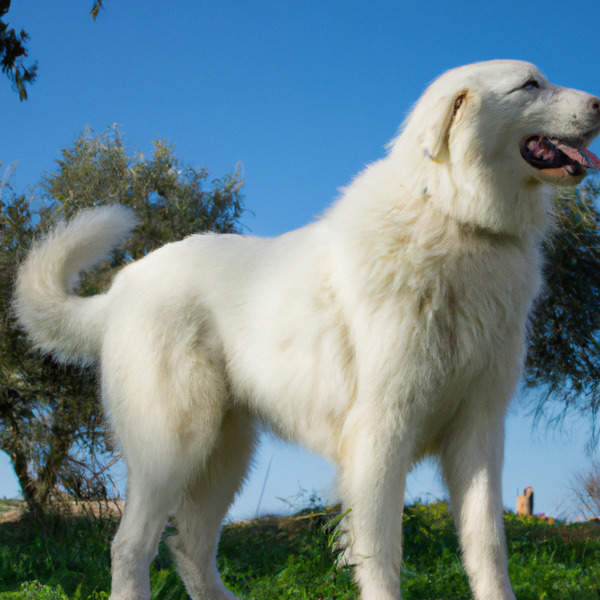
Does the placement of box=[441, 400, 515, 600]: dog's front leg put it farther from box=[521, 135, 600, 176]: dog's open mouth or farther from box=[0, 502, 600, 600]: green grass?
box=[521, 135, 600, 176]: dog's open mouth

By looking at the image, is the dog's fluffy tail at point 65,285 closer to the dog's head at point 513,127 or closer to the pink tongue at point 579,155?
the dog's head at point 513,127

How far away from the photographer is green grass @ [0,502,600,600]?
4109mm

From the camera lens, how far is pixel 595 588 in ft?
14.1

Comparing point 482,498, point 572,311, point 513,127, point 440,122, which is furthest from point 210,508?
point 572,311

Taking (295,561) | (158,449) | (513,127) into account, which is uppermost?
(513,127)

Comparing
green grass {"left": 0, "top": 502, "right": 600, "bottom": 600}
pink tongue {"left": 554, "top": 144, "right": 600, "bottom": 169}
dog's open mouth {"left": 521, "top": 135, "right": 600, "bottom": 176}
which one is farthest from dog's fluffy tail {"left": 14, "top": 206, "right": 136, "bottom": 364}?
pink tongue {"left": 554, "top": 144, "right": 600, "bottom": 169}

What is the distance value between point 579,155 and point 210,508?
262cm

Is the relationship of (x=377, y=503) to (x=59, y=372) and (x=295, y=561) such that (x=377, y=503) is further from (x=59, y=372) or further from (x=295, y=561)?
(x=59, y=372)

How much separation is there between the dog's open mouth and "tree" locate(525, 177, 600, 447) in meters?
4.59

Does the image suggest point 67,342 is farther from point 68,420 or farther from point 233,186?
point 233,186

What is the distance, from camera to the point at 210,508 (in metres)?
4.06

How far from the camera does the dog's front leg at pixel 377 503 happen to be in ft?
9.85

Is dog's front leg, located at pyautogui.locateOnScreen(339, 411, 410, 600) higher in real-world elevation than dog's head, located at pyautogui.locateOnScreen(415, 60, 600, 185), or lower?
lower

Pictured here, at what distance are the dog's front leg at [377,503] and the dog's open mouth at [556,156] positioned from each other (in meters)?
1.23
